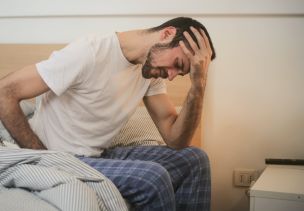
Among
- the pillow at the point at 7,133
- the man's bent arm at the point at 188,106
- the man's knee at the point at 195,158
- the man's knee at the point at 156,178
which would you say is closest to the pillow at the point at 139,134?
the man's bent arm at the point at 188,106

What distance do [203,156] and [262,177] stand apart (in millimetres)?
281

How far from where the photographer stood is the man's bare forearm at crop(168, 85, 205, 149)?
4.76 feet

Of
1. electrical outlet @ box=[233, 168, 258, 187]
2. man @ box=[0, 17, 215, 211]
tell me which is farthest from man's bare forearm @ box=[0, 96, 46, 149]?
electrical outlet @ box=[233, 168, 258, 187]

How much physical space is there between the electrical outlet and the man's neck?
2.65 ft

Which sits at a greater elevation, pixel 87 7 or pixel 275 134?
pixel 87 7

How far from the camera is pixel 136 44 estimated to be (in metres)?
1.41

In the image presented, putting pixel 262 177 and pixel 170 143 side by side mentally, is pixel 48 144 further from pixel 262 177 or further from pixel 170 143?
pixel 262 177

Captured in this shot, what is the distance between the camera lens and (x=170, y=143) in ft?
4.97

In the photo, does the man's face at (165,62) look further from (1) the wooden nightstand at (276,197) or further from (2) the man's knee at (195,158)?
(1) the wooden nightstand at (276,197)

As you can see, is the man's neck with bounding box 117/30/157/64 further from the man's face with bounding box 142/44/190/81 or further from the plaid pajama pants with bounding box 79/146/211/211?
the plaid pajama pants with bounding box 79/146/211/211

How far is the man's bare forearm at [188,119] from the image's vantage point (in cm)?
145

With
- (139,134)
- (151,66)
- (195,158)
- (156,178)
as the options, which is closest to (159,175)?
(156,178)

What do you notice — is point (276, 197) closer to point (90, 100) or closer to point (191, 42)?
point (191, 42)

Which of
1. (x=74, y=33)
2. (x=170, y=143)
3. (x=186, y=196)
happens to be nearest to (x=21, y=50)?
(x=74, y=33)
